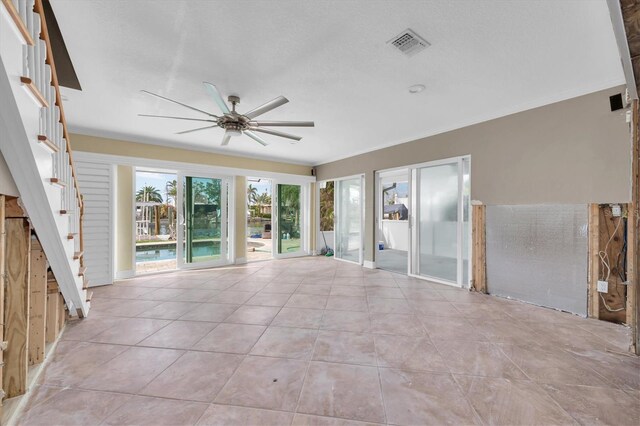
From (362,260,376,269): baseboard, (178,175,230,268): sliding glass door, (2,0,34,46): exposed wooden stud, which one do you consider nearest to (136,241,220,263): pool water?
(178,175,230,268): sliding glass door

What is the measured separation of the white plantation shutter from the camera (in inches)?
170

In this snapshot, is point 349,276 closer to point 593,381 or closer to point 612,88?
point 593,381

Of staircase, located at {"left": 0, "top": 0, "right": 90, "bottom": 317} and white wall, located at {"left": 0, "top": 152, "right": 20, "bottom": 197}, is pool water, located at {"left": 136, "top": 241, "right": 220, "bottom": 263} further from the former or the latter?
white wall, located at {"left": 0, "top": 152, "right": 20, "bottom": 197}

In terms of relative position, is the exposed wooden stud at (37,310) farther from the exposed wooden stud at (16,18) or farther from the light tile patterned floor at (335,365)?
the exposed wooden stud at (16,18)

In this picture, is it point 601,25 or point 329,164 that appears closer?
point 601,25

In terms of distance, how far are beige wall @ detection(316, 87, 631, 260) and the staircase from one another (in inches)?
180

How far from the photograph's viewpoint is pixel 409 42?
2.15m

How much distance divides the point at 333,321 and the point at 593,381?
6.72 ft

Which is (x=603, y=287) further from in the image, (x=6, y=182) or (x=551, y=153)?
(x=6, y=182)

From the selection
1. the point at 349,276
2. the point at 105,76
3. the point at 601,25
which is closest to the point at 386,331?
the point at 349,276

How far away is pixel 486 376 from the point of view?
188 cm

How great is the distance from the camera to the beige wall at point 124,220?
15.6ft

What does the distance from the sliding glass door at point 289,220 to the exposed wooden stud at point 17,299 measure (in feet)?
16.8

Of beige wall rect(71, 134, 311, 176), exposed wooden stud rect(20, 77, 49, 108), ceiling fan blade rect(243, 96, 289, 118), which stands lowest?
exposed wooden stud rect(20, 77, 49, 108)
